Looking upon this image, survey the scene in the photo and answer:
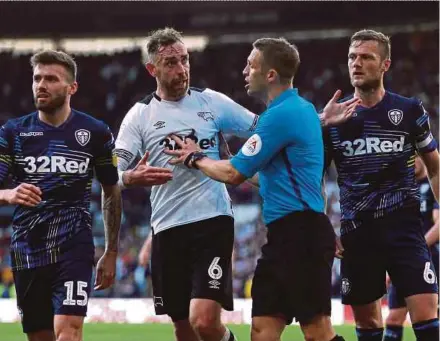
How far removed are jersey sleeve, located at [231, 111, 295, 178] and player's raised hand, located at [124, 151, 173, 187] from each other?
706mm

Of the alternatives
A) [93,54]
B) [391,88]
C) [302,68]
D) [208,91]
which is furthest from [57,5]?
[208,91]

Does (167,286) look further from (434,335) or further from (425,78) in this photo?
(425,78)

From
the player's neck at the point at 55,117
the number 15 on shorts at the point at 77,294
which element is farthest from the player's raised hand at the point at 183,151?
the number 15 on shorts at the point at 77,294

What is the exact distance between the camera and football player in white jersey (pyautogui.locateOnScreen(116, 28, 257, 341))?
6867 millimetres

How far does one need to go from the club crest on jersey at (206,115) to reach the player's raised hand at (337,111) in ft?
2.49

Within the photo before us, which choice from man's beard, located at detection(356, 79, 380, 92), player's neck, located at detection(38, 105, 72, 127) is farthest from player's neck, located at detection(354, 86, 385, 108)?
player's neck, located at detection(38, 105, 72, 127)

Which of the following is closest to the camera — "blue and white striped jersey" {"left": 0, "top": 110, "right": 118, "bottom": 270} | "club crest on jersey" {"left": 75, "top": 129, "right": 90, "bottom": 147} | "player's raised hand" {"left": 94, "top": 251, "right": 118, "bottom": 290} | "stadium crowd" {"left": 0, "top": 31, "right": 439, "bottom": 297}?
"blue and white striped jersey" {"left": 0, "top": 110, "right": 118, "bottom": 270}

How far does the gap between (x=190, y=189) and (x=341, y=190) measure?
109 centimetres

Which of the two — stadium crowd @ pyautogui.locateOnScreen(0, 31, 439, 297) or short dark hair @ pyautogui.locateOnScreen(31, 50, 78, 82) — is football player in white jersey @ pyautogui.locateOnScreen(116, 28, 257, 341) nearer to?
short dark hair @ pyautogui.locateOnScreen(31, 50, 78, 82)

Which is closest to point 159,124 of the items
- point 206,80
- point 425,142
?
point 425,142

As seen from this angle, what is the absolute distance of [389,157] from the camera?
6984 millimetres

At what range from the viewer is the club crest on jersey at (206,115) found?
7.04 metres

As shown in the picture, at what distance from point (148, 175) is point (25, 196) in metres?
0.78

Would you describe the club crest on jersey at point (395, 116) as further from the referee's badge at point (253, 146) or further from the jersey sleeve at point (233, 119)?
the referee's badge at point (253, 146)
